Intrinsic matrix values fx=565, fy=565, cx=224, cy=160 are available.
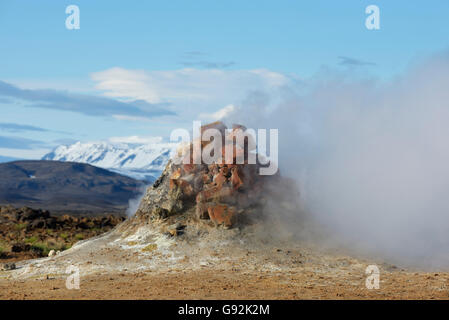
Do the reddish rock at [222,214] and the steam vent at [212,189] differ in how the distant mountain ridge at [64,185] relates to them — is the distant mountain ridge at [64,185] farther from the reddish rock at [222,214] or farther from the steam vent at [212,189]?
the reddish rock at [222,214]

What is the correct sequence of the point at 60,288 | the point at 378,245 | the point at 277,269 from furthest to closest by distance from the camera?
the point at 378,245
the point at 277,269
the point at 60,288

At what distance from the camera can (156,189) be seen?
16.2 meters

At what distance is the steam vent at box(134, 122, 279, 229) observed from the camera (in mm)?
14672

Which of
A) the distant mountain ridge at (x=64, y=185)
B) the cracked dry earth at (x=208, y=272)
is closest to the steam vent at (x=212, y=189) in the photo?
the cracked dry earth at (x=208, y=272)

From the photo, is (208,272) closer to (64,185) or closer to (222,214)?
(222,214)

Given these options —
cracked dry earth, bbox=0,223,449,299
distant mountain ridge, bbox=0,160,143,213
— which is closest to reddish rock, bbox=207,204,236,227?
cracked dry earth, bbox=0,223,449,299

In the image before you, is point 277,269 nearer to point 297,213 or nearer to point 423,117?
point 297,213

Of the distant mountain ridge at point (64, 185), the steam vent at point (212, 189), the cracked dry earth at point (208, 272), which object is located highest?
the distant mountain ridge at point (64, 185)

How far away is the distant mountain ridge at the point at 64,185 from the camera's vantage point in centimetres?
11276

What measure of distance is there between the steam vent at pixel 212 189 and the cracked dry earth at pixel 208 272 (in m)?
0.51

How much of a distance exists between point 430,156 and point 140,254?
9.08 meters

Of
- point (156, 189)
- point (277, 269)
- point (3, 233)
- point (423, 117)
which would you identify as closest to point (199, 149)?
point (156, 189)
